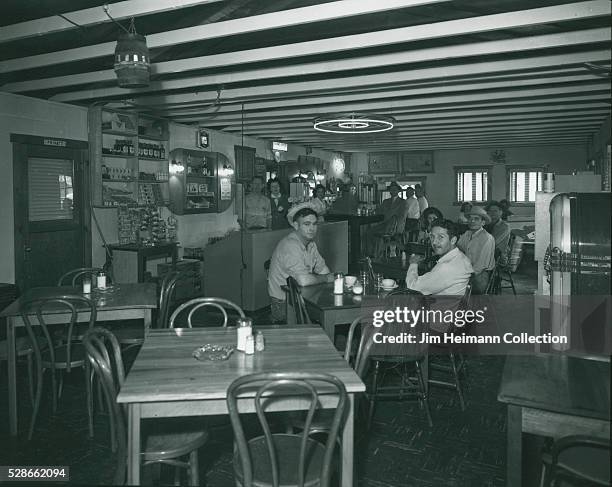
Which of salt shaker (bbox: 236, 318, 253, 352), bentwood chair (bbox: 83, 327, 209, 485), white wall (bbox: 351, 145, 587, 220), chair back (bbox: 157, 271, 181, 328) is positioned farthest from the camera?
white wall (bbox: 351, 145, 587, 220)

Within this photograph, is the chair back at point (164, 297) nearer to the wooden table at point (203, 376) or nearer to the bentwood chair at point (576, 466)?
the wooden table at point (203, 376)

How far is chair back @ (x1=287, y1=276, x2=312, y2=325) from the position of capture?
4.14 meters

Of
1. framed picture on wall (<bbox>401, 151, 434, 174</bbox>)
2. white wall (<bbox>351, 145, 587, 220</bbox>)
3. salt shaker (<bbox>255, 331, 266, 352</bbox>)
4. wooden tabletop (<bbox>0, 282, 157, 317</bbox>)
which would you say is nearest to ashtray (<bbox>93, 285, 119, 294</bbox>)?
wooden tabletop (<bbox>0, 282, 157, 317</bbox>)

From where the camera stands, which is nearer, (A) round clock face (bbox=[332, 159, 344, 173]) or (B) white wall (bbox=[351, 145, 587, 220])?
(B) white wall (bbox=[351, 145, 587, 220])

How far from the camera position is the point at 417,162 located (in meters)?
15.5

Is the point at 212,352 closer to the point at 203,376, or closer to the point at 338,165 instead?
the point at 203,376

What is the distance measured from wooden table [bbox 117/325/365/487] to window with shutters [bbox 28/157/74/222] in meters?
4.18

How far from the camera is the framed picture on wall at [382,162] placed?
52.4ft

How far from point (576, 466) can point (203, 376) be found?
160 centimetres

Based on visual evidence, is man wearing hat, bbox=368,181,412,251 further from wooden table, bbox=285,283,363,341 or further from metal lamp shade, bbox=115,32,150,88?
metal lamp shade, bbox=115,32,150,88

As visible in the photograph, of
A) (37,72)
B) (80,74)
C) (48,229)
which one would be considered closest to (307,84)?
(80,74)

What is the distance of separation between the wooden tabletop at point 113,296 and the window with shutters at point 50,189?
217 cm

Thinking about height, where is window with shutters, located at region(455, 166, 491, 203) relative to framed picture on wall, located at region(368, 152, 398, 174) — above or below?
below

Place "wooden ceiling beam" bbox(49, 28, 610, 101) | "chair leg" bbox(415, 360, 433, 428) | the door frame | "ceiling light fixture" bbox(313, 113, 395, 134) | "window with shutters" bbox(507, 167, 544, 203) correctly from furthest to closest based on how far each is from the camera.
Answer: "window with shutters" bbox(507, 167, 544, 203)
"ceiling light fixture" bbox(313, 113, 395, 134)
the door frame
"wooden ceiling beam" bbox(49, 28, 610, 101)
"chair leg" bbox(415, 360, 433, 428)
